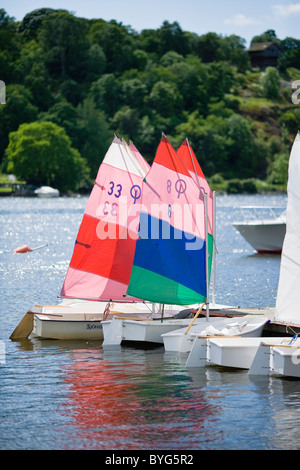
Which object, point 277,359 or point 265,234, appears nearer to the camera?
point 277,359

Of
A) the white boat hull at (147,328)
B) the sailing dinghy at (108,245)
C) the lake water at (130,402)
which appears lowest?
the lake water at (130,402)

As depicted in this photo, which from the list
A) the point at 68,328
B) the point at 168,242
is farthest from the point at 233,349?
the point at 68,328

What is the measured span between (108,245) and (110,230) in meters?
0.67

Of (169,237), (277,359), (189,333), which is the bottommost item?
(189,333)

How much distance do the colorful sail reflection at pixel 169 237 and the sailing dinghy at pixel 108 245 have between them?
9.67ft

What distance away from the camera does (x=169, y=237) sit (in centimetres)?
3369

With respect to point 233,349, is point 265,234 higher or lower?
lower

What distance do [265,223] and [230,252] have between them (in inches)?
396

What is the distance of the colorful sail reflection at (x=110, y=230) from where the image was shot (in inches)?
1465

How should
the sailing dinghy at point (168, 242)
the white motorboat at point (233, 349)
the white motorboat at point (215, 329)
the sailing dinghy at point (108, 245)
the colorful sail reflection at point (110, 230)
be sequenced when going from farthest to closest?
the colorful sail reflection at point (110, 230)
the sailing dinghy at point (108, 245)
the sailing dinghy at point (168, 242)
the white motorboat at point (215, 329)
the white motorboat at point (233, 349)

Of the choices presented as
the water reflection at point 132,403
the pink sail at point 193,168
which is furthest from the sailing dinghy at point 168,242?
the water reflection at point 132,403

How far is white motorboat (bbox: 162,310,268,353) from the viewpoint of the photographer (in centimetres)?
3061

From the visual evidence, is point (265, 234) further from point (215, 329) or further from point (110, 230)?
point (215, 329)

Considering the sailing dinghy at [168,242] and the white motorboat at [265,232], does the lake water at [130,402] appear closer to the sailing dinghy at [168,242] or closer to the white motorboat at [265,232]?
the sailing dinghy at [168,242]
